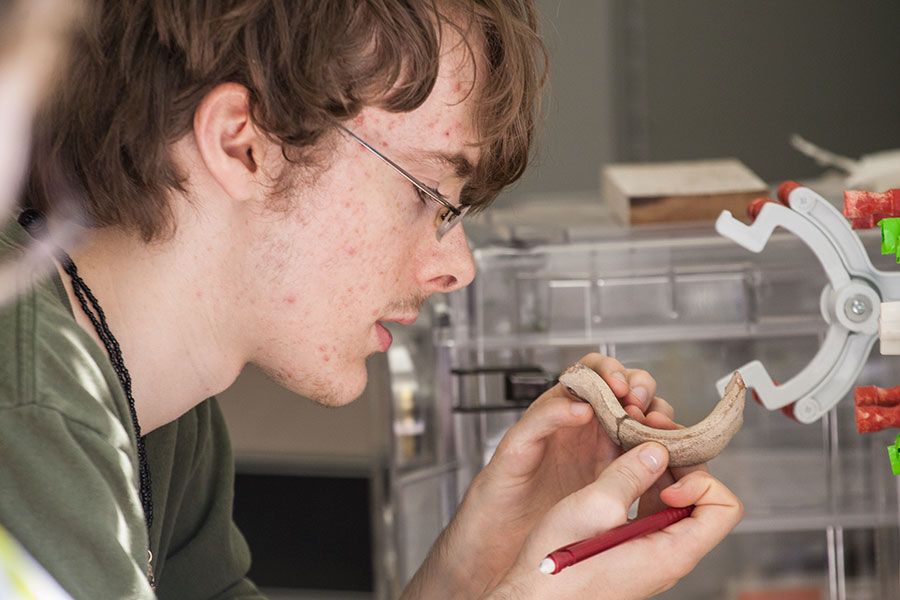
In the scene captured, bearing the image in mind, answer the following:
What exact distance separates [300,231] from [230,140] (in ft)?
0.30

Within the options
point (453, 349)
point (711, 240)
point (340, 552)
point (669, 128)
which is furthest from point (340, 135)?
point (669, 128)

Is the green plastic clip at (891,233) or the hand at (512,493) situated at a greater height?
the green plastic clip at (891,233)

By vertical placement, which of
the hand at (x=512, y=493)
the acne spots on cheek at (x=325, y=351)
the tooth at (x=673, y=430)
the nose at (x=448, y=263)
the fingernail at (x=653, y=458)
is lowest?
the hand at (x=512, y=493)

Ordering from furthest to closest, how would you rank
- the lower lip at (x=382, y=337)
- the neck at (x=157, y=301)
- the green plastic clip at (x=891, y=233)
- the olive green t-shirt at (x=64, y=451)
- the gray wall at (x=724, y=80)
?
1. the gray wall at (x=724, y=80)
2. the lower lip at (x=382, y=337)
3. the neck at (x=157, y=301)
4. the green plastic clip at (x=891, y=233)
5. the olive green t-shirt at (x=64, y=451)

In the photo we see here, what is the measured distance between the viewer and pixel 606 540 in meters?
0.73

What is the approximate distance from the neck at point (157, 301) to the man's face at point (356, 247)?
0.04 metres

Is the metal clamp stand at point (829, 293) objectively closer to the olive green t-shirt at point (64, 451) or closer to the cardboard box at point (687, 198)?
the cardboard box at point (687, 198)

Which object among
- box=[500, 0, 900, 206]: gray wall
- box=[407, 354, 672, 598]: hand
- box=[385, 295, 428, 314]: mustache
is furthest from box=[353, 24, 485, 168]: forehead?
box=[500, 0, 900, 206]: gray wall

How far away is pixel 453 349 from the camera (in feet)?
3.54

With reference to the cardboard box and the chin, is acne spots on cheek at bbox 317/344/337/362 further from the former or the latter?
the cardboard box

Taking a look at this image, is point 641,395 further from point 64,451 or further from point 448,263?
point 64,451

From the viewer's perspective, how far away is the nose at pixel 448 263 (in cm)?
91

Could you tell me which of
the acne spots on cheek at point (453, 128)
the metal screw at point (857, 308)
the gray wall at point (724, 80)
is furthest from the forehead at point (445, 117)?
the gray wall at point (724, 80)

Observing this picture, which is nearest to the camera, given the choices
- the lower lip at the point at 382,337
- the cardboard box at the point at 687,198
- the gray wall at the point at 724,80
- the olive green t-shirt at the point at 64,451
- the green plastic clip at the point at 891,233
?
the olive green t-shirt at the point at 64,451
